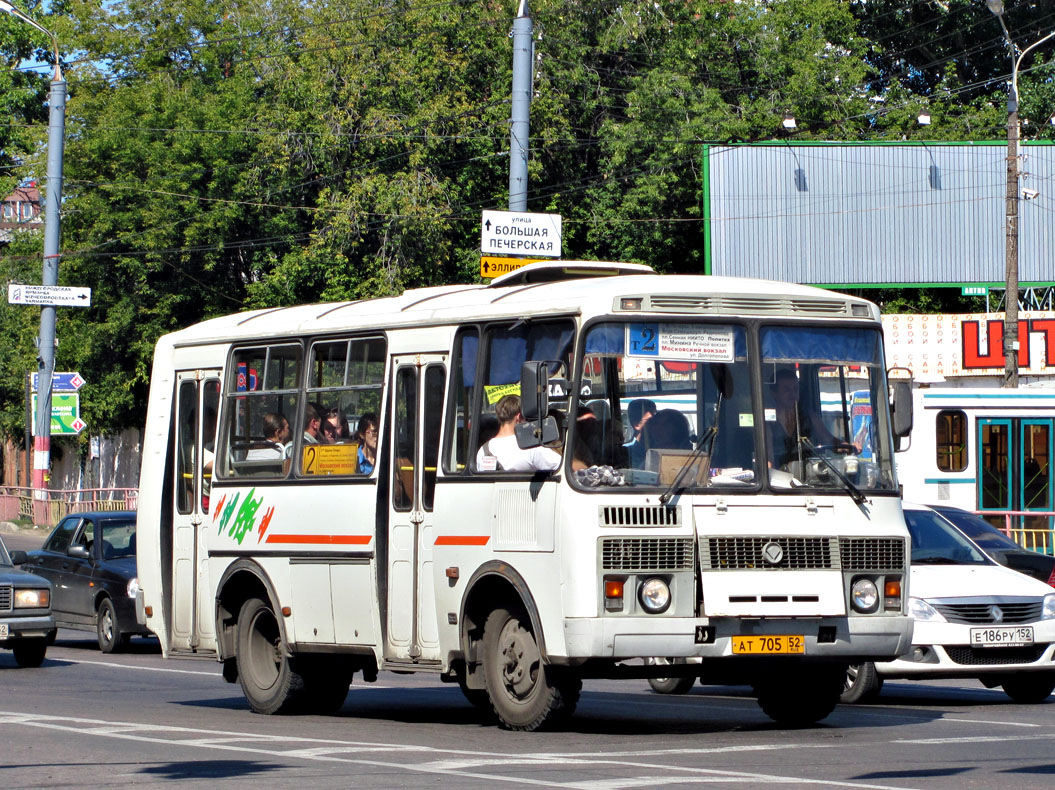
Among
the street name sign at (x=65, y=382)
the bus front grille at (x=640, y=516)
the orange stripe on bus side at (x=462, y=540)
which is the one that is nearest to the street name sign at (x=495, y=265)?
the orange stripe on bus side at (x=462, y=540)

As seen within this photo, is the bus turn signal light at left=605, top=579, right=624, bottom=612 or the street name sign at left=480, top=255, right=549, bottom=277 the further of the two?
the street name sign at left=480, top=255, right=549, bottom=277

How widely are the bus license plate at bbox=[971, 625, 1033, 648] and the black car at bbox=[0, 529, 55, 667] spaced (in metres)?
9.39

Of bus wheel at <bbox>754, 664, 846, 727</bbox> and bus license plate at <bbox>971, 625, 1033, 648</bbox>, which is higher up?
bus license plate at <bbox>971, 625, 1033, 648</bbox>

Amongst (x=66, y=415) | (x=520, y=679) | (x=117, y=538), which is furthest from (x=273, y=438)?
(x=66, y=415)

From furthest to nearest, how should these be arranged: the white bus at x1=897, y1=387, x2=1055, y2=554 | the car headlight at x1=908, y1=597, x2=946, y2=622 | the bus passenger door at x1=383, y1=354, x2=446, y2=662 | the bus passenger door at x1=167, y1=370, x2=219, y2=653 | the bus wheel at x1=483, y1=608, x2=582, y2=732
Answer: the white bus at x1=897, y1=387, x2=1055, y2=554, the car headlight at x1=908, y1=597, x2=946, y2=622, the bus passenger door at x1=167, y1=370, x2=219, y2=653, the bus passenger door at x1=383, y1=354, x2=446, y2=662, the bus wheel at x1=483, y1=608, x2=582, y2=732

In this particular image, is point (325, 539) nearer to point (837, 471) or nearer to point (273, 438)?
point (273, 438)

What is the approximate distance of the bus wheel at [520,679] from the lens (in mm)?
10930

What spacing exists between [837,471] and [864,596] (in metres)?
0.78

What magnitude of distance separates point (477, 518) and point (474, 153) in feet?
126

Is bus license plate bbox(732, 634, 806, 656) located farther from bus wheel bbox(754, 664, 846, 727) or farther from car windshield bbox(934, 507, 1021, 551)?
car windshield bbox(934, 507, 1021, 551)

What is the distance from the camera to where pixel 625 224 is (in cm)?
4962

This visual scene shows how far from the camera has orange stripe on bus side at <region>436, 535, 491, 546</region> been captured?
37.1 feet

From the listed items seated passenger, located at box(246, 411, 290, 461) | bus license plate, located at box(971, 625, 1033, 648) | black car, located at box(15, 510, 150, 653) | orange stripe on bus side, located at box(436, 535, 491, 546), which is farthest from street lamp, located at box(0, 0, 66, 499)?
orange stripe on bus side, located at box(436, 535, 491, 546)

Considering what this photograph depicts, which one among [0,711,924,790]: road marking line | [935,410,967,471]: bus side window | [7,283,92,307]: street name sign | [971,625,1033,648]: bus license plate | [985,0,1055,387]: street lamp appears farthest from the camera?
[985,0,1055,387]: street lamp
